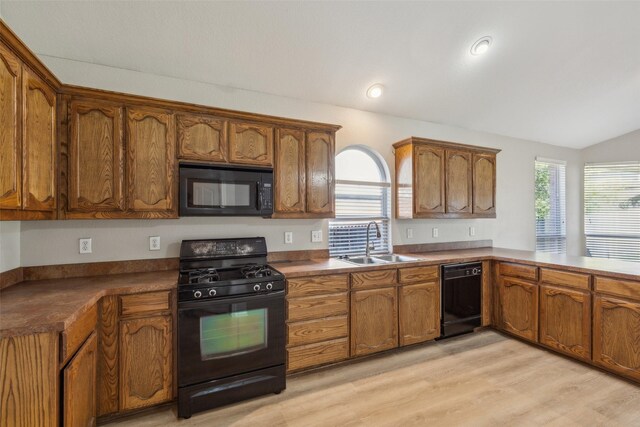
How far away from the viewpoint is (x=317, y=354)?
2.59 metres

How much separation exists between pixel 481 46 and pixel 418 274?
A: 88.1 inches

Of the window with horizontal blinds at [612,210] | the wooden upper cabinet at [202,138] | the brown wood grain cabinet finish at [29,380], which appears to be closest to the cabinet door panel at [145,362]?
the brown wood grain cabinet finish at [29,380]

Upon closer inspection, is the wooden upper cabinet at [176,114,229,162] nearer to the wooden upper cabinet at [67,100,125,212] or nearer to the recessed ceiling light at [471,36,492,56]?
the wooden upper cabinet at [67,100,125,212]

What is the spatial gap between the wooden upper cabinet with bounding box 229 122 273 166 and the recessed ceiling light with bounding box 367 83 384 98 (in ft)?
3.92

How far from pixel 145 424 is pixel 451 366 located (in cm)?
247

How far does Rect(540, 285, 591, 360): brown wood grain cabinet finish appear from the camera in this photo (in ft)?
8.80

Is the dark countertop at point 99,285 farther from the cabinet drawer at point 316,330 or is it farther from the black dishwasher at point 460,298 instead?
the cabinet drawer at point 316,330

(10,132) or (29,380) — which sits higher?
(10,132)

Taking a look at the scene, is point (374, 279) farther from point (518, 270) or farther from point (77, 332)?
point (77, 332)

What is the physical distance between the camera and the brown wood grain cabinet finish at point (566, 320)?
268 centimetres

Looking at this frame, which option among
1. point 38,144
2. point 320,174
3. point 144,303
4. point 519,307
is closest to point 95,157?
point 38,144

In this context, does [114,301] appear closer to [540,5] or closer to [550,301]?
[550,301]

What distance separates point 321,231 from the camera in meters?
3.28

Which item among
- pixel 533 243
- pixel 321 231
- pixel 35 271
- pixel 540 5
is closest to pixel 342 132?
pixel 321 231
